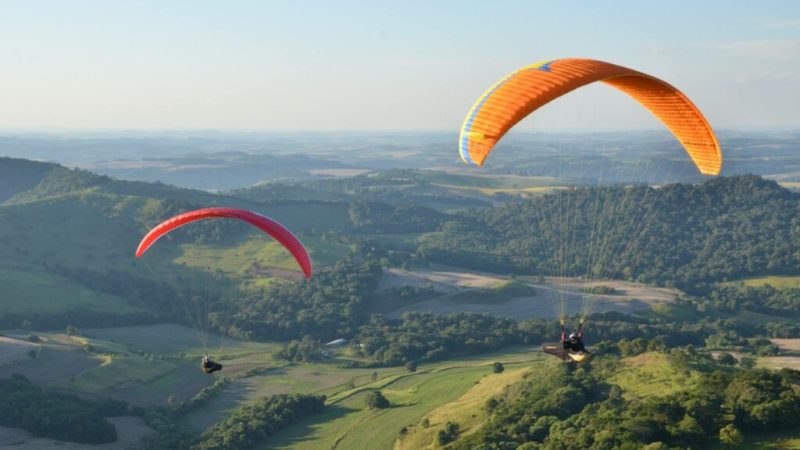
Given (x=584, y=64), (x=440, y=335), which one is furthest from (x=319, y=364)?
(x=584, y=64)

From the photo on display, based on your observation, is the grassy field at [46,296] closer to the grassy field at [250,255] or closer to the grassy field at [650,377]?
the grassy field at [250,255]

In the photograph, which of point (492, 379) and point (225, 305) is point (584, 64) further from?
point (225, 305)

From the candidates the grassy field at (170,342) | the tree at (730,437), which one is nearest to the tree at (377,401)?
the grassy field at (170,342)

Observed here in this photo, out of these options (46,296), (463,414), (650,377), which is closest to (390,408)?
(463,414)

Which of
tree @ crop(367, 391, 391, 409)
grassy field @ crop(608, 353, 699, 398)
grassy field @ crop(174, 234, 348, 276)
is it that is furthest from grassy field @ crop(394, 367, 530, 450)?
grassy field @ crop(174, 234, 348, 276)

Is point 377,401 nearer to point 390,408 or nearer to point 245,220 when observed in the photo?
point 390,408
